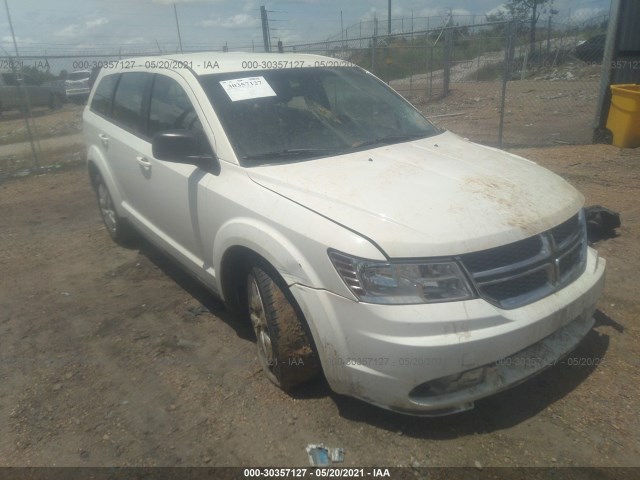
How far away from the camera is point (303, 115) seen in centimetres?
338

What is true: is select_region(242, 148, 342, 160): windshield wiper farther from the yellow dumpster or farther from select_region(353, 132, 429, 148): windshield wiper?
the yellow dumpster

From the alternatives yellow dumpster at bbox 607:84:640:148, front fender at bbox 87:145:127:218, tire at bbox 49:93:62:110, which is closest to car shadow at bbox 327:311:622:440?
front fender at bbox 87:145:127:218

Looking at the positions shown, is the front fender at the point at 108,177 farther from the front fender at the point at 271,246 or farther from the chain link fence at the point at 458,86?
the chain link fence at the point at 458,86

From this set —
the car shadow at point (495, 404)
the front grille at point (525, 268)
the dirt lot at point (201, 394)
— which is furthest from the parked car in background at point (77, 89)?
the front grille at point (525, 268)

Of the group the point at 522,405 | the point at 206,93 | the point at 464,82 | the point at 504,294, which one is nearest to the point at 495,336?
the point at 504,294

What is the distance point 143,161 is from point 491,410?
293 cm

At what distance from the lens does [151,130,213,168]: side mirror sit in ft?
9.80

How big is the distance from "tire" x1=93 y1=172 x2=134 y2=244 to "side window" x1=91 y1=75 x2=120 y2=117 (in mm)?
658

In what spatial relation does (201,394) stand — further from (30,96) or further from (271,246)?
(30,96)

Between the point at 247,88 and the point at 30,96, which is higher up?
the point at 247,88

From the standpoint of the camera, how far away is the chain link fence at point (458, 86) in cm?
993

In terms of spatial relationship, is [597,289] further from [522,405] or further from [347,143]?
[347,143]

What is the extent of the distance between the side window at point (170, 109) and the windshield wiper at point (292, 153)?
0.52m

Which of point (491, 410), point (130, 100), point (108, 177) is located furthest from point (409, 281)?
point (108, 177)
